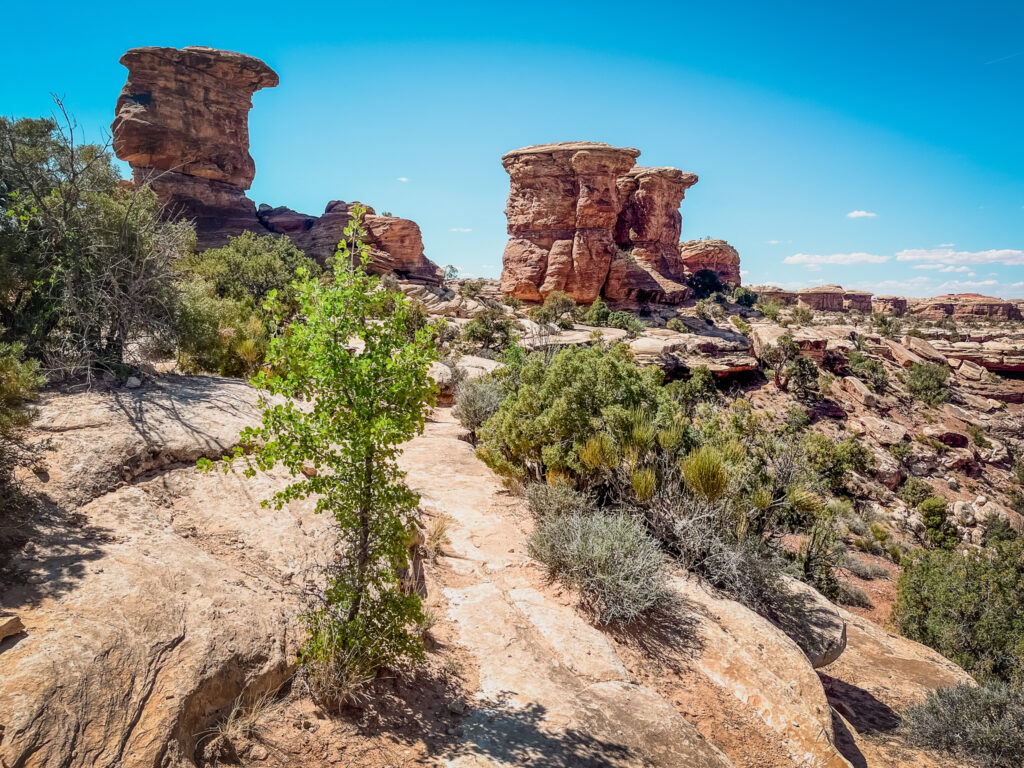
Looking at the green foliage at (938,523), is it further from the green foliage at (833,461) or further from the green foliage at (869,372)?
the green foliage at (869,372)

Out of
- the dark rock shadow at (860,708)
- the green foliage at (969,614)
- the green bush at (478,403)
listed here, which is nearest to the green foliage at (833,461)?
the green foliage at (969,614)

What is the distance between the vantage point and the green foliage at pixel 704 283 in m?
55.0

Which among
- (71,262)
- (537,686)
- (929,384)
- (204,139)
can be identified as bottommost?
(929,384)

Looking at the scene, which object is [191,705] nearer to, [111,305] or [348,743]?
[348,743]

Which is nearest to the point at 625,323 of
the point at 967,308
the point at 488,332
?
the point at 488,332

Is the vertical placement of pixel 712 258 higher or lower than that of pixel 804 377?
higher

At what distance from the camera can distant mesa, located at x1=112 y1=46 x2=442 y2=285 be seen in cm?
3480

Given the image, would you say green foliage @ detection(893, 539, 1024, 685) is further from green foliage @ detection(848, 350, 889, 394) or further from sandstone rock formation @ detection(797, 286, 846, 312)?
sandstone rock formation @ detection(797, 286, 846, 312)

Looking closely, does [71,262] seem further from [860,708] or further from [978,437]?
[978,437]

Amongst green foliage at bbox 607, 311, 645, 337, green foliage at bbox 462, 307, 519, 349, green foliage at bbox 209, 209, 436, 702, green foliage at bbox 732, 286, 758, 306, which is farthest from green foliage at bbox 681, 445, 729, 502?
green foliage at bbox 732, 286, 758, 306

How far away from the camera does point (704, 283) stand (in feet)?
184

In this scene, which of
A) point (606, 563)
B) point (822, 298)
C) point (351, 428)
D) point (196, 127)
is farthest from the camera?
point (822, 298)

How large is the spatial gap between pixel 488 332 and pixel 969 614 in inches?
891

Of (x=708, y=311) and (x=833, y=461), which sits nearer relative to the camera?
(x=833, y=461)
